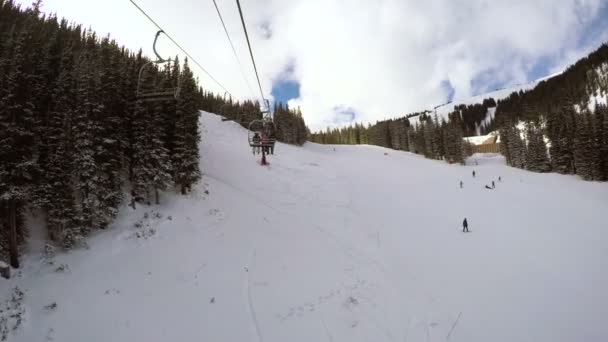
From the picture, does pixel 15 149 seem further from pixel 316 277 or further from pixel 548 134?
pixel 548 134

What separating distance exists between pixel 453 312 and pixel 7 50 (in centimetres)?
2707

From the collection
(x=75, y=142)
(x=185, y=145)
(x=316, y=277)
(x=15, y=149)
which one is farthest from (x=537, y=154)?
(x=15, y=149)

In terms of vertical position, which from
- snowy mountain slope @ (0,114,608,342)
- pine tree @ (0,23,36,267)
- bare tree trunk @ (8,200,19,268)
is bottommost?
snowy mountain slope @ (0,114,608,342)

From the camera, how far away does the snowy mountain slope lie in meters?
11.9

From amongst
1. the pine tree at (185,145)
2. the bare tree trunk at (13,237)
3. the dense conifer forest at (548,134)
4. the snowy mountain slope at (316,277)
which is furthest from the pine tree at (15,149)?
the dense conifer forest at (548,134)

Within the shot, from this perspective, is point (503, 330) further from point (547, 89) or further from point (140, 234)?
point (547, 89)

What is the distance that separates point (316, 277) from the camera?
1589 cm

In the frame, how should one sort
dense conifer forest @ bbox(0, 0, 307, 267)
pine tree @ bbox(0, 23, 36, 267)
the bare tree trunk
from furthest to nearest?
1. dense conifer forest @ bbox(0, 0, 307, 267)
2. pine tree @ bbox(0, 23, 36, 267)
3. the bare tree trunk

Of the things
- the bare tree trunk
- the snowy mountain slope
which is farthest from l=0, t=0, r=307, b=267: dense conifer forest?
the snowy mountain slope

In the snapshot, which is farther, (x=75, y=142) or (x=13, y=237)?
(x=75, y=142)

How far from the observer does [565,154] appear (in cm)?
5641

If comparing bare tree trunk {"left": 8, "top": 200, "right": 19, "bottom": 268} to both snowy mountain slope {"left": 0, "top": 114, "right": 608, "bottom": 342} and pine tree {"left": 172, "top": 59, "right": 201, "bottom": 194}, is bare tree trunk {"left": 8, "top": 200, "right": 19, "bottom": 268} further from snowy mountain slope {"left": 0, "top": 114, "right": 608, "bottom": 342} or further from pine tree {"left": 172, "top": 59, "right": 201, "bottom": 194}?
pine tree {"left": 172, "top": 59, "right": 201, "bottom": 194}

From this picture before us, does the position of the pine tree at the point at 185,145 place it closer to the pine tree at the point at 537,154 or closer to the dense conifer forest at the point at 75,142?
the dense conifer forest at the point at 75,142

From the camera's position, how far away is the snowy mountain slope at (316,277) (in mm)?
11852
